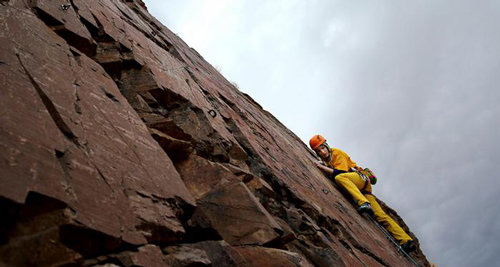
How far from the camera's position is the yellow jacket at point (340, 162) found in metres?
12.2

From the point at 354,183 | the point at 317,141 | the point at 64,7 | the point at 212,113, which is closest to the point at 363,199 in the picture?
the point at 354,183

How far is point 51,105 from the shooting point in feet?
11.8

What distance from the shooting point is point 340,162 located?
41.1 ft

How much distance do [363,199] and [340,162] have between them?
211cm

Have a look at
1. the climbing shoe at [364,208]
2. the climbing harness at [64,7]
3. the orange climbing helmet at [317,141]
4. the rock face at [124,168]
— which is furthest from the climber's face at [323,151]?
the climbing harness at [64,7]

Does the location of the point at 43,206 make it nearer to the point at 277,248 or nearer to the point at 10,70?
the point at 10,70

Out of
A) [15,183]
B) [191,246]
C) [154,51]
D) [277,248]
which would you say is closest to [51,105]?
[15,183]

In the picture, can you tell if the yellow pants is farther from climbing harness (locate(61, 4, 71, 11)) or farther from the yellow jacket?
climbing harness (locate(61, 4, 71, 11))

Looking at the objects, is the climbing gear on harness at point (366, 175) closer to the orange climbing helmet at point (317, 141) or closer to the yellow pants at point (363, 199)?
the yellow pants at point (363, 199)

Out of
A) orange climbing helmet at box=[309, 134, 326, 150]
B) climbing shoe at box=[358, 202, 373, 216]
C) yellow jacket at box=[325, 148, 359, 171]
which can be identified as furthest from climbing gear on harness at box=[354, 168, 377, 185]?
orange climbing helmet at box=[309, 134, 326, 150]

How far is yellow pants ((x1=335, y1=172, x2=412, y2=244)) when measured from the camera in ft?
35.4

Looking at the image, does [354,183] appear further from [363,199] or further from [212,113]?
[212,113]

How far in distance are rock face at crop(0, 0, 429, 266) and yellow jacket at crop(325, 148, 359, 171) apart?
414 cm

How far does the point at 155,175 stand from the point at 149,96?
7.10ft
